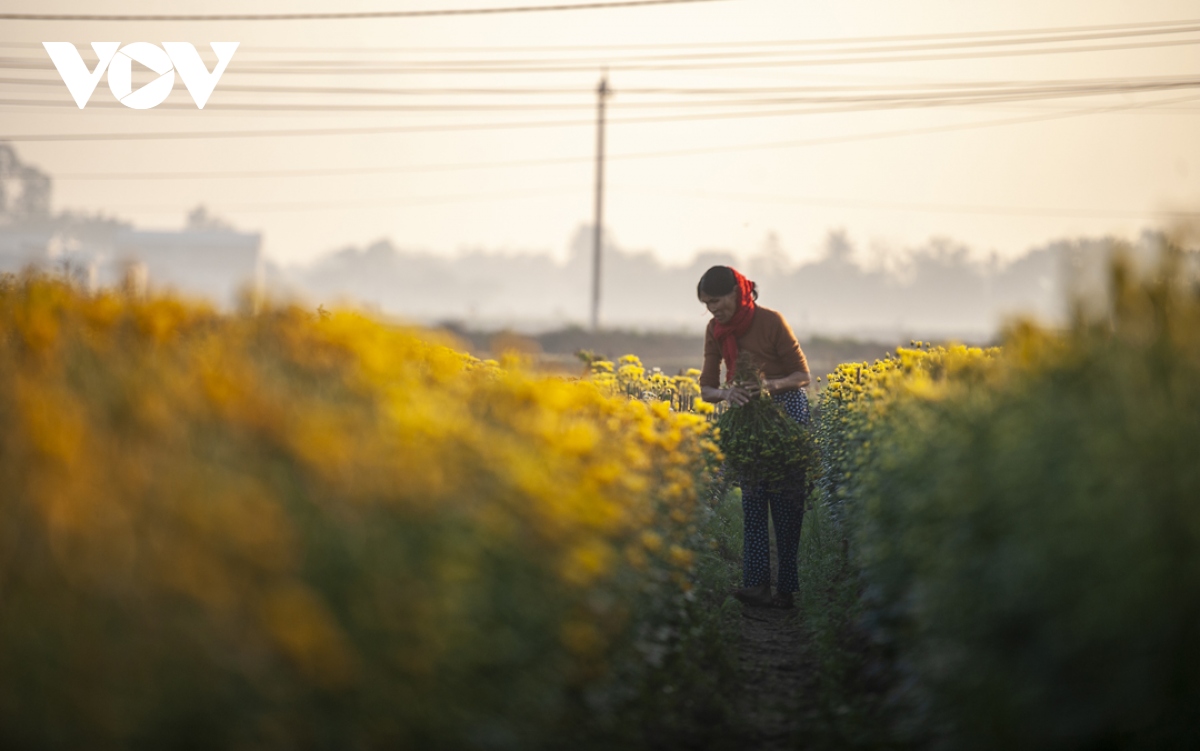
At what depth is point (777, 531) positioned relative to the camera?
6629 mm

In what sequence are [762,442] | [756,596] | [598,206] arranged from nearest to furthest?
[762,442], [756,596], [598,206]

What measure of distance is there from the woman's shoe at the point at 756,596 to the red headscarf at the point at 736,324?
1338mm

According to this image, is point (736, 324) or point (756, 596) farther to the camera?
point (736, 324)

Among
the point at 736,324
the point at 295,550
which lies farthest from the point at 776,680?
the point at 295,550

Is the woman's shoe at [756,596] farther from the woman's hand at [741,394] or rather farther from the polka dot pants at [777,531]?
the woman's hand at [741,394]

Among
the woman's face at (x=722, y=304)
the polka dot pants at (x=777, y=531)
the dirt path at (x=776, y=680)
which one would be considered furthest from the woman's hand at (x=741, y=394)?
the dirt path at (x=776, y=680)

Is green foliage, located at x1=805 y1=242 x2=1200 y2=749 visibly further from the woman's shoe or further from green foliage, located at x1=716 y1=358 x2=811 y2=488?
the woman's shoe

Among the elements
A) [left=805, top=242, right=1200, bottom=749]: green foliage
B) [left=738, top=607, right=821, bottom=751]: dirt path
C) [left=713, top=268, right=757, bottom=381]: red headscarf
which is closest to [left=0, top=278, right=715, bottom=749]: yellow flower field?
[left=738, top=607, right=821, bottom=751]: dirt path

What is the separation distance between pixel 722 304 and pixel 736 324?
Answer: 212mm

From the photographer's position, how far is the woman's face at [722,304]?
6.40 metres

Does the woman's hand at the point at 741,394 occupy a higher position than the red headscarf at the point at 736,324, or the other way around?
the red headscarf at the point at 736,324

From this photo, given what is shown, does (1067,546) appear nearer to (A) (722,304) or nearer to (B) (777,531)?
(A) (722,304)

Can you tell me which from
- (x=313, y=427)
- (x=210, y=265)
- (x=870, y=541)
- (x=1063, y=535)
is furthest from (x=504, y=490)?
(x=210, y=265)

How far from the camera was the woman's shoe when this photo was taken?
641 centimetres
